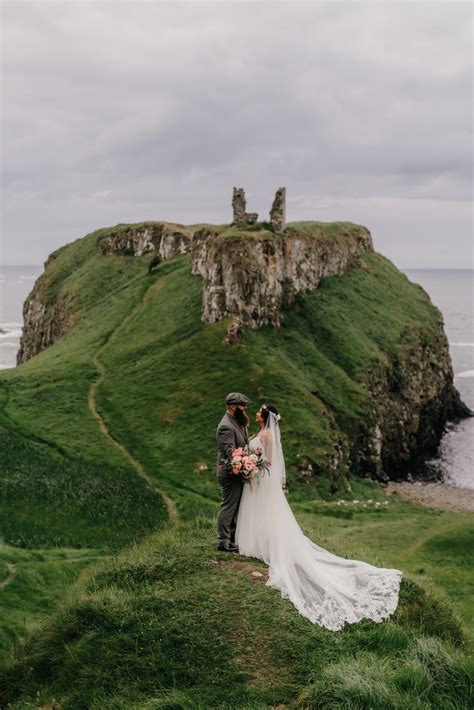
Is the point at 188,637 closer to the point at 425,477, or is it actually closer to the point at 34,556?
the point at 34,556

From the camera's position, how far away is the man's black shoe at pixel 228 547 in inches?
736

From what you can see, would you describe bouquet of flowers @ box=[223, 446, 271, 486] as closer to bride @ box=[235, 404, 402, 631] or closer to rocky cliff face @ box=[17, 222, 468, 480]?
bride @ box=[235, 404, 402, 631]

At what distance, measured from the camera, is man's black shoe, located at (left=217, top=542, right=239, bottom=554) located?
18688mm

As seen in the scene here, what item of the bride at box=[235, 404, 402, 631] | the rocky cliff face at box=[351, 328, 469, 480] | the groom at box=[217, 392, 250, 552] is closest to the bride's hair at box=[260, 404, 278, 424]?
the bride at box=[235, 404, 402, 631]

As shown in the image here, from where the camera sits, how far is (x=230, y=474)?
1828 centimetres

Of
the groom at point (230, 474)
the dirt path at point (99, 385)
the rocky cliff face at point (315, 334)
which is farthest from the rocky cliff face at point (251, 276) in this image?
the groom at point (230, 474)

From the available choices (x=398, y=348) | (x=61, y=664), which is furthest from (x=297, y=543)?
(x=398, y=348)

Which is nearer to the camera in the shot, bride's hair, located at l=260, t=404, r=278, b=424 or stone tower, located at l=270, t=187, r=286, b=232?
bride's hair, located at l=260, t=404, r=278, b=424

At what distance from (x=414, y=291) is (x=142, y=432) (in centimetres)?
7159

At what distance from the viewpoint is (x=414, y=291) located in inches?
4491

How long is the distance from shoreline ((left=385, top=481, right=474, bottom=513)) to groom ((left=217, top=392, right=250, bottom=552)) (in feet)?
139

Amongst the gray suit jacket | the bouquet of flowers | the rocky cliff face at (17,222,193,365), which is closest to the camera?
the bouquet of flowers

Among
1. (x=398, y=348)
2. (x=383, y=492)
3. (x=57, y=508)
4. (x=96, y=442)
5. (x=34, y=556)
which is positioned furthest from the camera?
(x=398, y=348)

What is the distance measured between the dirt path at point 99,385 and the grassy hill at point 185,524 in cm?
26
